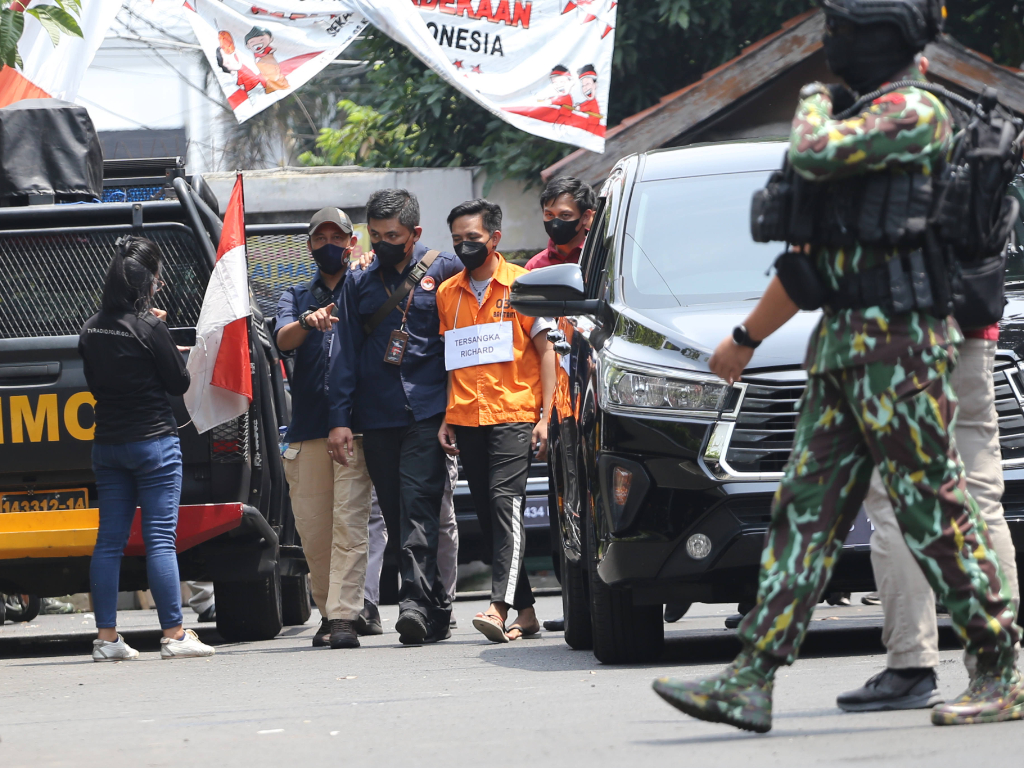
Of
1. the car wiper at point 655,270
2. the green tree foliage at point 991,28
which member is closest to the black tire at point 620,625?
the car wiper at point 655,270

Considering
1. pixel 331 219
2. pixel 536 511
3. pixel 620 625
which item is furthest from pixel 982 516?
pixel 536 511

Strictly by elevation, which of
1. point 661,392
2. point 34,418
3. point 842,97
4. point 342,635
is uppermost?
point 842,97

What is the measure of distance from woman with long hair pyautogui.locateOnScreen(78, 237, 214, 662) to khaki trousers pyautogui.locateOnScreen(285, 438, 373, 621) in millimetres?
724

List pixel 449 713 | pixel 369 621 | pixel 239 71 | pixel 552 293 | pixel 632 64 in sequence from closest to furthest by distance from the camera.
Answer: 1. pixel 449 713
2. pixel 552 293
3. pixel 369 621
4. pixel 239 71
5. pixel 632 64

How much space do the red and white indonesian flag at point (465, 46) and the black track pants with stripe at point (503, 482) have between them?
579 centimetres

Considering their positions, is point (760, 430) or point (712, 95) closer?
point (760, 430)

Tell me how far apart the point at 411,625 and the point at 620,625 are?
1.82 m

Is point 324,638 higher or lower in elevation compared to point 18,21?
lower

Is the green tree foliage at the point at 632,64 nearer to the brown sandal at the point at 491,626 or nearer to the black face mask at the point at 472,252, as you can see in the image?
the black face mask at the point at 472,252

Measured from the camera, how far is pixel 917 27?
12.8ft

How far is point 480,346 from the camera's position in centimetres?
790

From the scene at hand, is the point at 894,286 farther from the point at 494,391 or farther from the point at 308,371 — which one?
the point at 308,371

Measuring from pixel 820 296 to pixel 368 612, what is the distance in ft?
17.6

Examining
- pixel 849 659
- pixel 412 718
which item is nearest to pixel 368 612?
pixel 849 659
